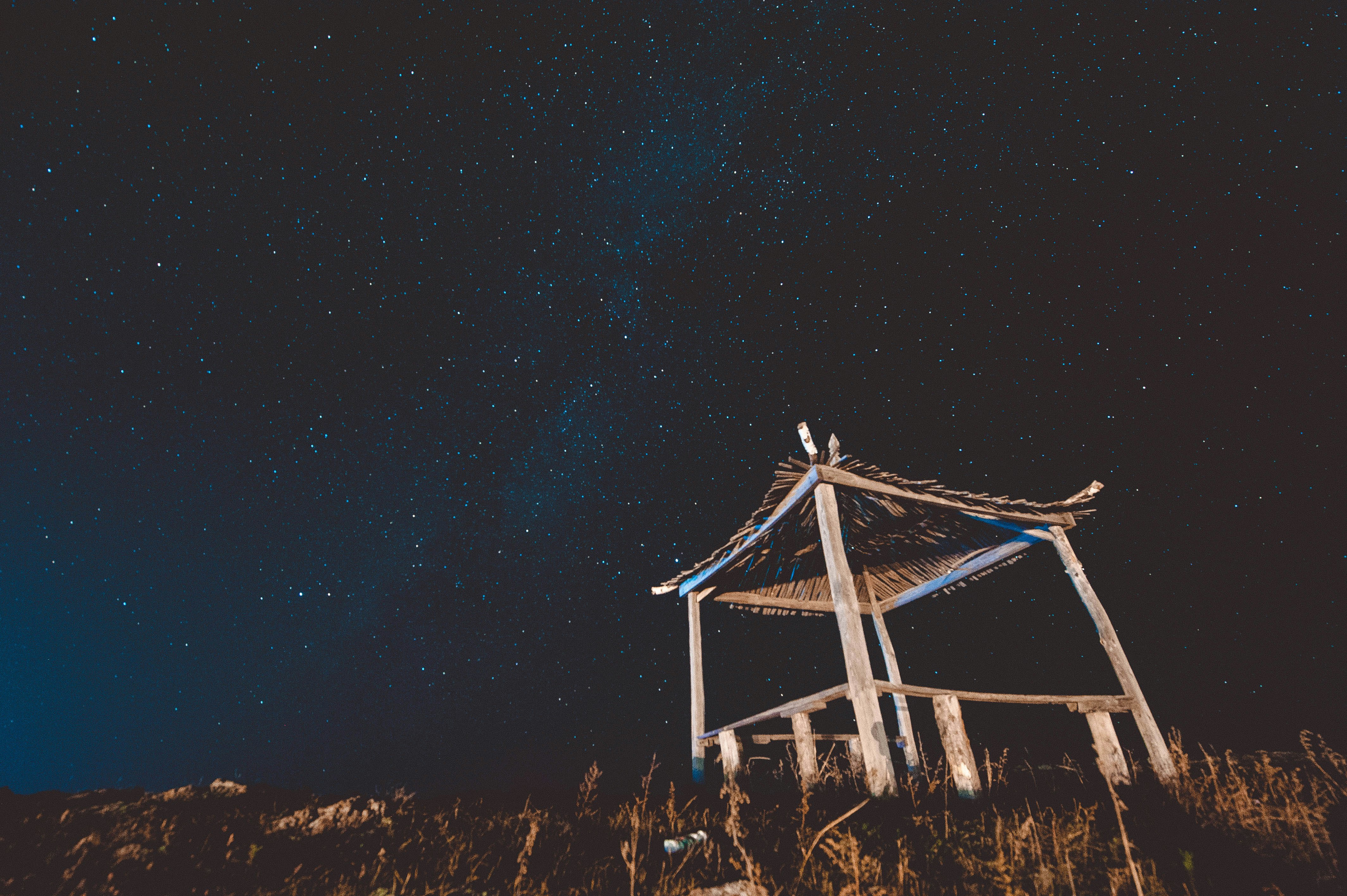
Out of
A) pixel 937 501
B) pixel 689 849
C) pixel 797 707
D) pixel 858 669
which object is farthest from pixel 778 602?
pixel 689 849

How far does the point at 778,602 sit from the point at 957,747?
4.37 meters

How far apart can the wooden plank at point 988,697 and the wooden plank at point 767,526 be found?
206 cm

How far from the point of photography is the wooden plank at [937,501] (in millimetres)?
5512

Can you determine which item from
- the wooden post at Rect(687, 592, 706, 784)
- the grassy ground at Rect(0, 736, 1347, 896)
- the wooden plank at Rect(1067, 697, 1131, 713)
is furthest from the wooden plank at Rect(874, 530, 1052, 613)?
the wooden post at Rect(687, 592, 706, 784)

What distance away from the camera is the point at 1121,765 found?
5.38 meters

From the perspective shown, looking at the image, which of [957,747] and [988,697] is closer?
[957,747]

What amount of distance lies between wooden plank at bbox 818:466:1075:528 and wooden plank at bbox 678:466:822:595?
0.18m

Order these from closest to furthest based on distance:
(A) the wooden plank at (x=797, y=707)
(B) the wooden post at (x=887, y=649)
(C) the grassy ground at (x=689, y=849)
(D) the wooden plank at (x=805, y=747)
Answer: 1. (C) the grassy ground at (x=689, y=849)
2. (A) the wooden plank at (x=797, y=707)
3. (D) the wooden plank at (x=805, y=747)
4. (B) the wooden post at (x=887, y=649)

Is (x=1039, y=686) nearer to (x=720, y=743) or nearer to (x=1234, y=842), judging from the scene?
(x=720, y=743)

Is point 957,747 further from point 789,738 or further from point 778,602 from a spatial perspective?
point 778,602

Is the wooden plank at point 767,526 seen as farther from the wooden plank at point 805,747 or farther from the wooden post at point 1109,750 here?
the wooden post at point 1109,750

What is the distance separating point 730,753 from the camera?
6.16 meters

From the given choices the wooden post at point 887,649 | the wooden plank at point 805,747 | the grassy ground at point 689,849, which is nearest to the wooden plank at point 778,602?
the wooden post at point 887,649

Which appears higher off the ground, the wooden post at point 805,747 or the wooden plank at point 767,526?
the wooden plank at point 767,526
